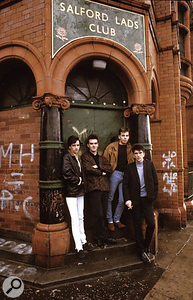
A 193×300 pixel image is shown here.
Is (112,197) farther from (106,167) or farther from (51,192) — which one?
(51,192)

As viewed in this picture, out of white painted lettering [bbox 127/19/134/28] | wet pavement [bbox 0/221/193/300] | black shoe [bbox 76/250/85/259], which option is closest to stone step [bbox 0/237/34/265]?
wet pavement [bbox 0/221/193/300]

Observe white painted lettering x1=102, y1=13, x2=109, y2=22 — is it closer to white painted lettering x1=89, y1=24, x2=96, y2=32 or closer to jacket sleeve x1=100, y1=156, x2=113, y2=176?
white painted lettering x1=89, y1=24, x2=96, y2=32

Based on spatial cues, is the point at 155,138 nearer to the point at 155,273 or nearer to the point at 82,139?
the point at 82,139

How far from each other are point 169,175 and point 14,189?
404 cm

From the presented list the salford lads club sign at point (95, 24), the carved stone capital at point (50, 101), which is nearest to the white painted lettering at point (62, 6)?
the salford lads club sign at point (95, 24)

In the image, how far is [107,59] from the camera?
4.32 metres

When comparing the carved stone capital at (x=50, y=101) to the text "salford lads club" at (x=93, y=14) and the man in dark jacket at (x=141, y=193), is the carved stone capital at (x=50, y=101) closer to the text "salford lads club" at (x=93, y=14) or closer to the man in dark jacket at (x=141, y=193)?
the man in dark jacket at (x=141, y=193)

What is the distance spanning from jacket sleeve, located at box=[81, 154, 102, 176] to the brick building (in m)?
0.45

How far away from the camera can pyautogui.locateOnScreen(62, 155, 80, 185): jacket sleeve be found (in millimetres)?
3598

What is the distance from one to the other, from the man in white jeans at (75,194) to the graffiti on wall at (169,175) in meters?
3.05

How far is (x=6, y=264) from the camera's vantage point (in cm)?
359

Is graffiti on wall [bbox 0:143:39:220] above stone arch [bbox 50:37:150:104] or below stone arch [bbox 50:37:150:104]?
below

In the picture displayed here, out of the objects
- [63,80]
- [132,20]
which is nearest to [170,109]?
[132,20]

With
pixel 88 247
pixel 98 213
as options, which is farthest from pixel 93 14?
pixel 88 247
